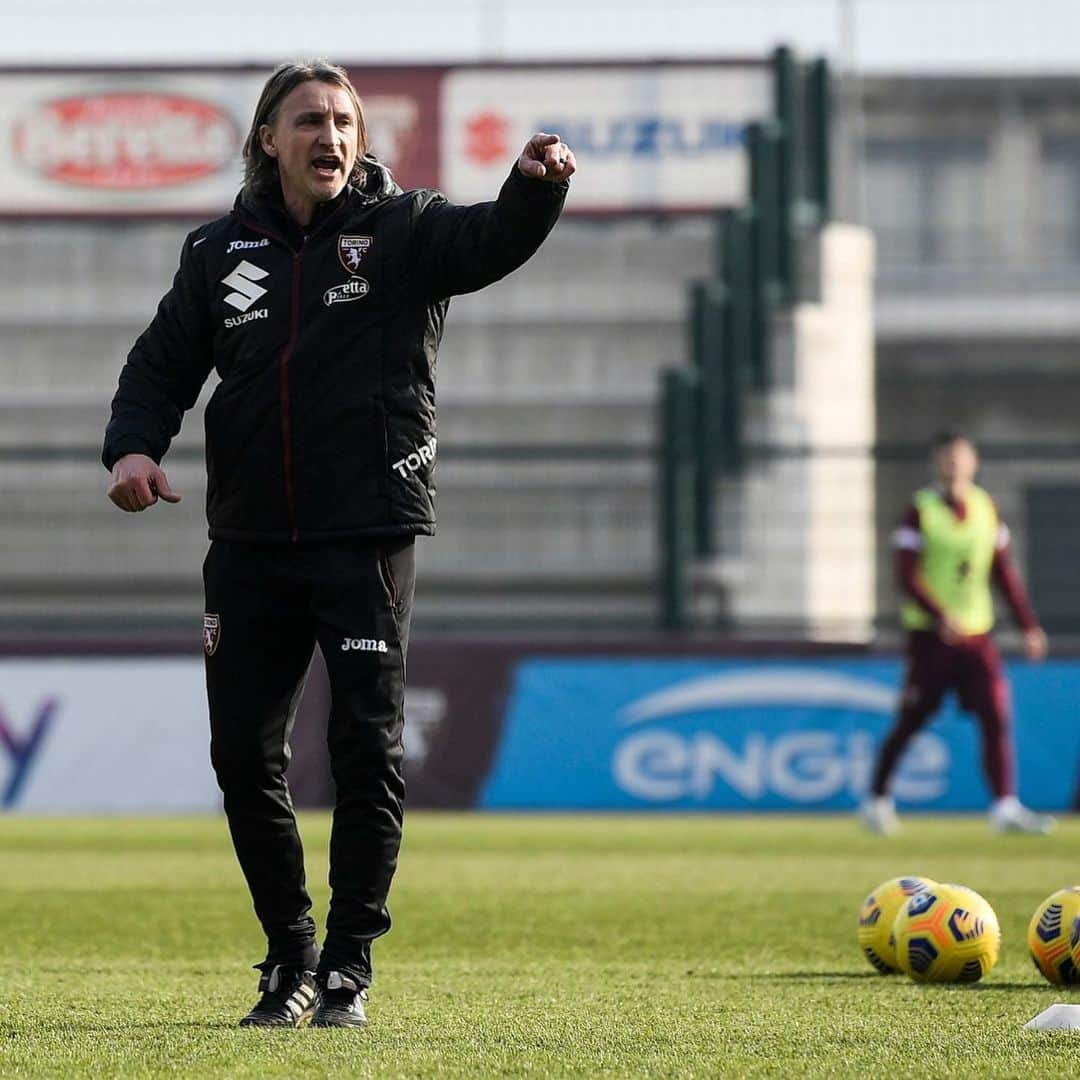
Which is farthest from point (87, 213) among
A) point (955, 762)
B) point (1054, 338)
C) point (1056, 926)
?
point (1056, 926)

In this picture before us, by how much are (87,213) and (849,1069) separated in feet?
69.0

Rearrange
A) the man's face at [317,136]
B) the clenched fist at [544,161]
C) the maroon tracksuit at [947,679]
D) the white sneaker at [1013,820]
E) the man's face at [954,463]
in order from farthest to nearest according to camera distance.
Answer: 1. the man's face at [954,463]
2. the maroon tracksuit at [947,679]
3. the white sneaker at [1013,820]
4. the man's face at [317,136]
5. the clenched fist at [544,161]

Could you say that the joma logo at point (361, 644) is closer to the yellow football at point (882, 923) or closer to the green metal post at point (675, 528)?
the yellow football at point (882, 923)

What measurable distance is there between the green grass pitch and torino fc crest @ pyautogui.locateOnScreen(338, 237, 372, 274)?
1609 millimetres

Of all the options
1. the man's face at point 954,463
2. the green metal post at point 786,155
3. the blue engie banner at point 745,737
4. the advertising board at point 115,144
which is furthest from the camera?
the advertising board at point 115,144

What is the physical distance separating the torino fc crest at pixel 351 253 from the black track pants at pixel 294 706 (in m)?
0.60

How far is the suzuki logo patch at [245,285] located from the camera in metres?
4.82

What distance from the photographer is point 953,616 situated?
12.6m

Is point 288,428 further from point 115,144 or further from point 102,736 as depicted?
point 115,144

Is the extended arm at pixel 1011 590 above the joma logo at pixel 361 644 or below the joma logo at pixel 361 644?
below

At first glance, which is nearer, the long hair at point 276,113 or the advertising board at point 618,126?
the long hair at point 276,113

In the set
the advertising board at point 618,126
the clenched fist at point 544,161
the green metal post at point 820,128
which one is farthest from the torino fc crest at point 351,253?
the advertising board at point 618,126

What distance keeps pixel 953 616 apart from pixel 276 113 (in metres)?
8.38

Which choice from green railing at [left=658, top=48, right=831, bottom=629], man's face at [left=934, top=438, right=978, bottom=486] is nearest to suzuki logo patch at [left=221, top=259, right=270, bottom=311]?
man's face at [left=934, top=438, right=978, bottom=486]
